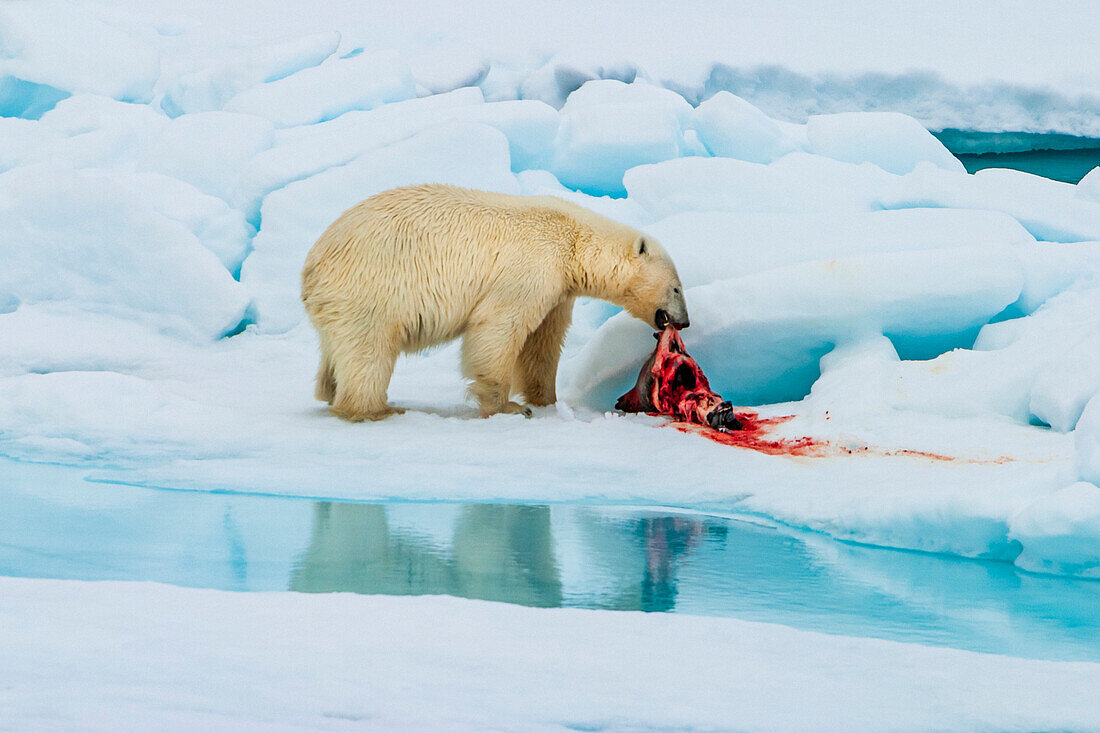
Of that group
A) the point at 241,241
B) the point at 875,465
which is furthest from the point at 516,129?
the point at 875,465

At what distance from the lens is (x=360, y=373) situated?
13.9ft

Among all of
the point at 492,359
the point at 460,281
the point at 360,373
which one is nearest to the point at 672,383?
the point at 492,359

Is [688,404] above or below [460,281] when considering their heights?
below

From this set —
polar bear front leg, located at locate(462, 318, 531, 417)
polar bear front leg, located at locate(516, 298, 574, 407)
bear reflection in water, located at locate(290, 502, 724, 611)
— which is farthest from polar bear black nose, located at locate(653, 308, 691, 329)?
bear reflection in water, located at locate(290, 502, 724, 611)

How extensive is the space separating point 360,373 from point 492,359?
56cm

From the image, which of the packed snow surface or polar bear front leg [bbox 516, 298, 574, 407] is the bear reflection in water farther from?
polar bear front leg [bbox 516, 298, 574, 407]

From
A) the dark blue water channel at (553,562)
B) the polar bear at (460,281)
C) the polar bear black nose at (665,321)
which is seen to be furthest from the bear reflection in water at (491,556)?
the polar bear black nose at (665,321)

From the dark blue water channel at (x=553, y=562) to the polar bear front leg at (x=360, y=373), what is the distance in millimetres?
854

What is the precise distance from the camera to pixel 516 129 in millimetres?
7941

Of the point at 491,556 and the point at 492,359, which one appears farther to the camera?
the point at 492,359

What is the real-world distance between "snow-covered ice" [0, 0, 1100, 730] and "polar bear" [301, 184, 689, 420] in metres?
0.26

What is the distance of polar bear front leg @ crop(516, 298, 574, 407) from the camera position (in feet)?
15.6

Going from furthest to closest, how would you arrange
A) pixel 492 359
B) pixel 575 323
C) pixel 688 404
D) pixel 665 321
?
1. pixel 575 323
2. pixel 665 321
3. pixel 688 404
4. pixel 492 359

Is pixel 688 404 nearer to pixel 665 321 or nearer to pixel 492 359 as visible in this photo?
pixel 665 321
